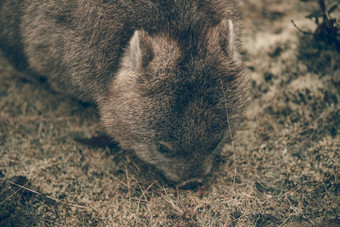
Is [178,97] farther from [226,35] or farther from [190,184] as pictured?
[190,184]

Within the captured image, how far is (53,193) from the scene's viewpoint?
3.08 meters

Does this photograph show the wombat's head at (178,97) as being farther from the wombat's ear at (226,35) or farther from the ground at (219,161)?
the ground at (219,161)

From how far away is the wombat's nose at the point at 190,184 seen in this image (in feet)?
10.2

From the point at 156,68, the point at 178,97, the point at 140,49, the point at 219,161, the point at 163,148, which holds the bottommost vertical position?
the point at 219,161

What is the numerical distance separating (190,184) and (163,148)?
49cm

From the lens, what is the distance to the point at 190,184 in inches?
123

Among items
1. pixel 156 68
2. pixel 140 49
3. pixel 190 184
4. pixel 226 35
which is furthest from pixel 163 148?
pixel 226 35

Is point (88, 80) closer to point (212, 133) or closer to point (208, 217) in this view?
point (212, 133)

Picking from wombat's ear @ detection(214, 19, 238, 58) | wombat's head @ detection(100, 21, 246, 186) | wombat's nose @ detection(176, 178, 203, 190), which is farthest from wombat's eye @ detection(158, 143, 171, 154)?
wombat's ear @ detection(214, 19, 238, 58)

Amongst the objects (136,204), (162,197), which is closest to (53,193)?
(136,204)

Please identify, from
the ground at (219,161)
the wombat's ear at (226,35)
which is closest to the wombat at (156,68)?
the wombat's ear at (226,35)

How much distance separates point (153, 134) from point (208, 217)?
93 cm

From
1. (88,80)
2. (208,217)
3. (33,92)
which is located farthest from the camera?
(33,92)

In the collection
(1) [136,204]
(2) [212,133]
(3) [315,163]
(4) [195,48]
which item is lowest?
(1) [136,204]
